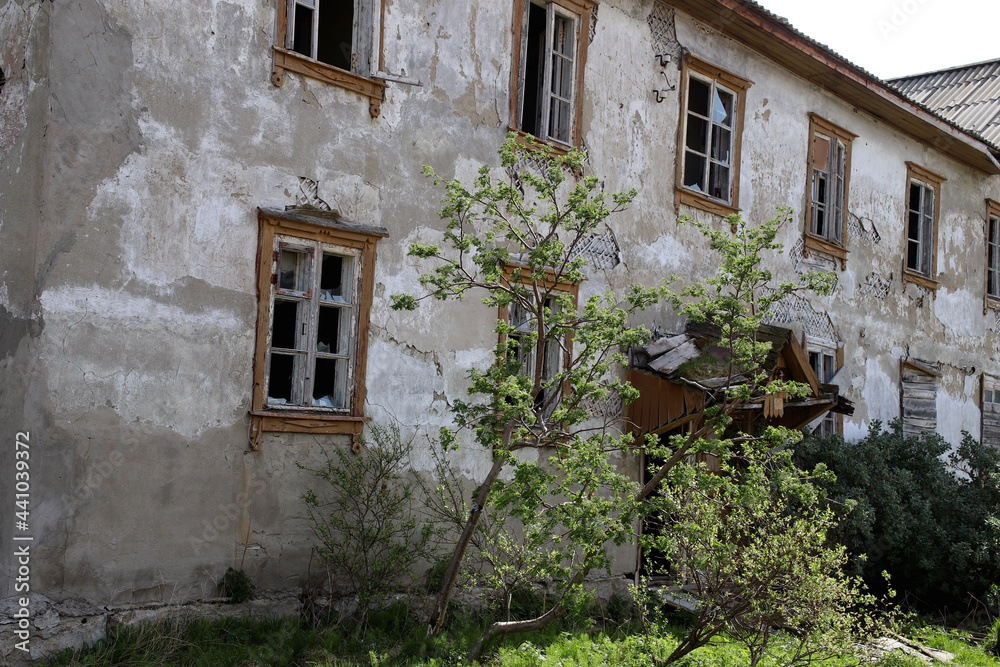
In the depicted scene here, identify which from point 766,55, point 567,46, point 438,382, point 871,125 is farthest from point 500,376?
point 871,125

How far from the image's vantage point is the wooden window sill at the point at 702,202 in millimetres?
10344

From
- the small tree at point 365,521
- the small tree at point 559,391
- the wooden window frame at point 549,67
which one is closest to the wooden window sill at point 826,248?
the wooden window frame at point 549,67

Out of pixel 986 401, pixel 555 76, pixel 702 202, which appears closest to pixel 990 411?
pixel 986 401

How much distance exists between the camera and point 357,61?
761 centimetres

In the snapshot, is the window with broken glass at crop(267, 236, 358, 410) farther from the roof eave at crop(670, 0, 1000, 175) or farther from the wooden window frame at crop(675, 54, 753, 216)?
the roof eave at crop(670, 0, 1000, 175)

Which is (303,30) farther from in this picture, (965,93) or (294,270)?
(965,93)

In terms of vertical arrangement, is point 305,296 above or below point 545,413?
above

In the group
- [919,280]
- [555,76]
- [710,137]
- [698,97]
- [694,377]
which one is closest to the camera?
[694,377]

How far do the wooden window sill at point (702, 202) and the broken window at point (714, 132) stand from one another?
0.01 meters

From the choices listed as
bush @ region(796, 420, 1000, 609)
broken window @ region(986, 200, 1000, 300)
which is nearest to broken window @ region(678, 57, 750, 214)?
bush @ region(796, 420, 1000, 609)

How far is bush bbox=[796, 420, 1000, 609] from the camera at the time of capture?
10289 mm

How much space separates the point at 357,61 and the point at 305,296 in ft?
6.86

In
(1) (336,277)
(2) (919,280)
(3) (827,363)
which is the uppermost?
(2) (919,280)

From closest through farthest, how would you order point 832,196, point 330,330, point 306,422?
point 306,422
point 330,330
point 832,196
